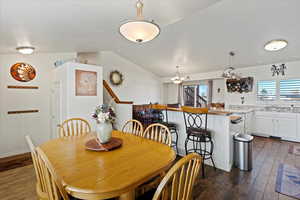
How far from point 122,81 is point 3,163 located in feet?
14.1

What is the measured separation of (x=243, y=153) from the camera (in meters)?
2.69

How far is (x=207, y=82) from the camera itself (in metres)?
6.59

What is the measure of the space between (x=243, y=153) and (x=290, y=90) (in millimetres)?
3598

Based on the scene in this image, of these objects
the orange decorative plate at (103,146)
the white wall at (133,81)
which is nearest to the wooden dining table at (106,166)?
the orange decorative plate at (103,146)

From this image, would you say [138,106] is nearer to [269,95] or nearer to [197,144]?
[197,144]

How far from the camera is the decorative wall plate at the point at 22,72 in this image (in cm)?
337

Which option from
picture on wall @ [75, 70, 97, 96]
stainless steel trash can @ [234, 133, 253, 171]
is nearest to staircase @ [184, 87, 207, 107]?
stainless steel trash can @ [234, 133, 253, 171]

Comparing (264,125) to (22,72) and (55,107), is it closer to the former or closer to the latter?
(55,107)

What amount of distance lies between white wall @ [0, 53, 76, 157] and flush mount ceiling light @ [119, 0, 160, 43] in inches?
120

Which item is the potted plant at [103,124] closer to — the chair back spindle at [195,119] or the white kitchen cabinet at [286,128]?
the chair back spindle at [195,119]

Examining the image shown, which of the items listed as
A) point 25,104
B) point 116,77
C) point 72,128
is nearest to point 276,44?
point 72,128

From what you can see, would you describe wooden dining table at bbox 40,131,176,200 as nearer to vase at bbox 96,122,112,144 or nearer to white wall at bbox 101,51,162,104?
vase at bbox 96,122,112,144

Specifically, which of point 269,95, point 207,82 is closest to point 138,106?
point 207,82

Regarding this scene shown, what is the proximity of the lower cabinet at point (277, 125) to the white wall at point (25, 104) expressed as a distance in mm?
6187
